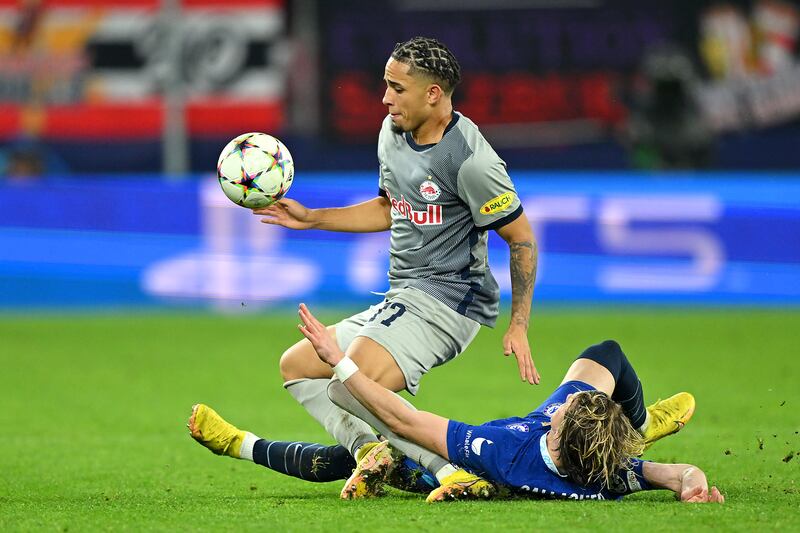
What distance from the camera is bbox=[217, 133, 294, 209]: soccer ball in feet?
20.9

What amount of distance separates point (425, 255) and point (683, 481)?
1525mm

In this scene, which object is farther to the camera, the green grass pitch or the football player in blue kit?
the football player in blue kit

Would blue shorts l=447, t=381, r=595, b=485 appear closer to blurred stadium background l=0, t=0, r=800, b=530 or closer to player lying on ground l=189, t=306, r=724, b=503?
player lying on ground l=189, t=306, r=724, b=503

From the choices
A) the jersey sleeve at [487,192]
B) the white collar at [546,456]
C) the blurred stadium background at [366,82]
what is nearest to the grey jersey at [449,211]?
the jersey sleeve at [487,192]

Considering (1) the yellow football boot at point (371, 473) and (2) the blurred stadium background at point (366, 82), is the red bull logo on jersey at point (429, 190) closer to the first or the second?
(1) the yellow football boot at point (371, 473)

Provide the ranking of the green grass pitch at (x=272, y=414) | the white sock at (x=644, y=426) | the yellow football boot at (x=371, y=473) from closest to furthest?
the green grass pitch at (x=272, y=414), the yellow football boot at (x=371, y=473), the white sock at (x=644, y=426)

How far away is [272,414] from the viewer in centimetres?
948

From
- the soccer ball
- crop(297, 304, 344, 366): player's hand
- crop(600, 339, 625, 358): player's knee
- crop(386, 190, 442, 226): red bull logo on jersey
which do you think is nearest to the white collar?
crop(600, 339, 625, 358): player's knee

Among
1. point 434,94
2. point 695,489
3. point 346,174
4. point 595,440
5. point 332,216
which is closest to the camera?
point 595,440

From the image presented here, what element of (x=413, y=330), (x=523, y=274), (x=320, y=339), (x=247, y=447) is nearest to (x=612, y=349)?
(x=523, y=274)

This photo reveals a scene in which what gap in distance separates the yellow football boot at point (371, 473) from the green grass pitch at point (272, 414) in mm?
118

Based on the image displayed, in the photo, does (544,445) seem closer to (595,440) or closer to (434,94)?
(595,440)

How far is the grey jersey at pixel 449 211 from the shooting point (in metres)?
6.14

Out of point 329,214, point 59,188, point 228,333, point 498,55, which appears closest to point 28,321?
point 59,188
